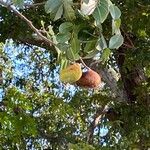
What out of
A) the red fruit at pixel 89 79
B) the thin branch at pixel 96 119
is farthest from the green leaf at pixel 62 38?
the thin branch at pixel 96 119

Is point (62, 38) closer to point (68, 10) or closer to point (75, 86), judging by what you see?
point (68, 10)

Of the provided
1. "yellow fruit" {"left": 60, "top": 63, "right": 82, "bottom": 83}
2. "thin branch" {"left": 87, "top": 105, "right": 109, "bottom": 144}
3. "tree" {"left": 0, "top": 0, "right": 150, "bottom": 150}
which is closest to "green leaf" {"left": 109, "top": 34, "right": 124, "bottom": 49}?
"tree" {"left": 0, "top": 0, "right": 150, "bottom": 150}

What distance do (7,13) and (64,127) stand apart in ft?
11.5

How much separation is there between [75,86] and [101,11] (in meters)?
4.40

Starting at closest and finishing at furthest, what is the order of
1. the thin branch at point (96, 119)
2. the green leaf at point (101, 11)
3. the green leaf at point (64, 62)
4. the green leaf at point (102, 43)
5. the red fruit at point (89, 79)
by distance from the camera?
the green leaf at point (101, 11) → the green leaf at point (102, 43) → the green leaf at point (64, 62) → the red fruit at point (89, 79) → the thin branch at point (96, 119)

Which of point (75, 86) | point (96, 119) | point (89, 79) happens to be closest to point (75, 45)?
point (89, 79)

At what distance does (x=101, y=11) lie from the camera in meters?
1.40

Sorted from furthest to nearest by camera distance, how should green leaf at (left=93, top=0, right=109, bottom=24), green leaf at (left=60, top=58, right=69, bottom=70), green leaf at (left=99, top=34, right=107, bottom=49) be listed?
green leaf at (left=60, top=58, right=69, bottom=70)
green leaf at (left=99, top=34, right=107, bottom=49)
green leaf at (left=93, top=0, right=109, bottom=24)

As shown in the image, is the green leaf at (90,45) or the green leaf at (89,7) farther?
the green leaf at (90,45)

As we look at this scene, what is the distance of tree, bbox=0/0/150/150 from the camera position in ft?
5.12

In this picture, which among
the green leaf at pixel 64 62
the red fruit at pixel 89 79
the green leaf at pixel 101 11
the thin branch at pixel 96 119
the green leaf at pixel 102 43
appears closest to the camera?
the green leaf at pixel 101 11

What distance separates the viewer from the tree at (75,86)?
5.12 feet

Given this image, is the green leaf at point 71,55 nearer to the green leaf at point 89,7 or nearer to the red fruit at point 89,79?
Answer: the green leaf at point 89,7

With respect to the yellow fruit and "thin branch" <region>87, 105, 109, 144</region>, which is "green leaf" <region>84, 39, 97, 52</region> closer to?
the yellow fruit
